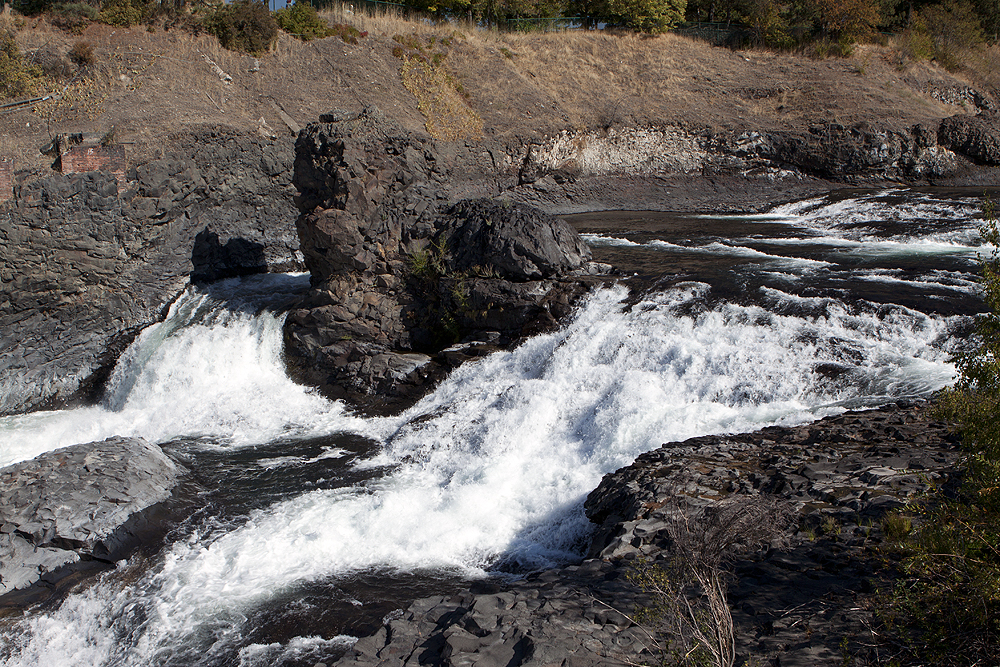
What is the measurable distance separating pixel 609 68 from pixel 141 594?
29321 mm

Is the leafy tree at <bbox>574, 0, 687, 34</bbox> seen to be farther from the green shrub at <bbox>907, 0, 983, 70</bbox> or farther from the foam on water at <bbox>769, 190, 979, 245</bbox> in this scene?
the foam on water at <bbox>769, 190, 979, 245</bbox>

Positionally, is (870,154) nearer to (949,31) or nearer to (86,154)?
(949,31)

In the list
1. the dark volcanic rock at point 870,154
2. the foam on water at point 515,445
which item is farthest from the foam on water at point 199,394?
the dark volcanic rock at point 870,154

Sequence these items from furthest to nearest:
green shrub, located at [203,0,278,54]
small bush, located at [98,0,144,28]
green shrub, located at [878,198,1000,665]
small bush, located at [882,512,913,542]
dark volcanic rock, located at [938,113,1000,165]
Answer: green shrub, located at [203,0,278,54]
small bush, located at [98,0,144,28]
dark volcanic rock, located at [938,113,1000,165]
small bush, located at [882,512,913,542]
green shrub, located at [878,198,1000,665]

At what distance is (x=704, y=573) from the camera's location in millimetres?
4008

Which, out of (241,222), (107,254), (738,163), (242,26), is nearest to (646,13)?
(738,163)

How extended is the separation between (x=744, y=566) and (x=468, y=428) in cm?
518

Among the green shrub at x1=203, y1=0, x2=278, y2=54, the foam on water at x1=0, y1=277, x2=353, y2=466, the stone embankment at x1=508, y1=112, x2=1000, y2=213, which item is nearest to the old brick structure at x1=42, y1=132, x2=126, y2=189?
the foam on water at x1=0, y1=277, x2=353, y2=466

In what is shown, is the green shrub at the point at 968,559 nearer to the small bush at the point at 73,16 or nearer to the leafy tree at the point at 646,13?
the small bush at the point at 73,16

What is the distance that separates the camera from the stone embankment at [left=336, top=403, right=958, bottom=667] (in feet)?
14.8

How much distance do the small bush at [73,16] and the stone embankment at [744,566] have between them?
25.6 metres

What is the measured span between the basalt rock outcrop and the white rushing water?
63cm

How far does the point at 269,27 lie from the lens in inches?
1021

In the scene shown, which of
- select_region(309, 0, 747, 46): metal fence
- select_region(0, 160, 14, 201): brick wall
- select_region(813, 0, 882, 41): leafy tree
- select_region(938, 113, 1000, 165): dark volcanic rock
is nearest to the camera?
select_region(0, 160, 14, 201): brick wall
